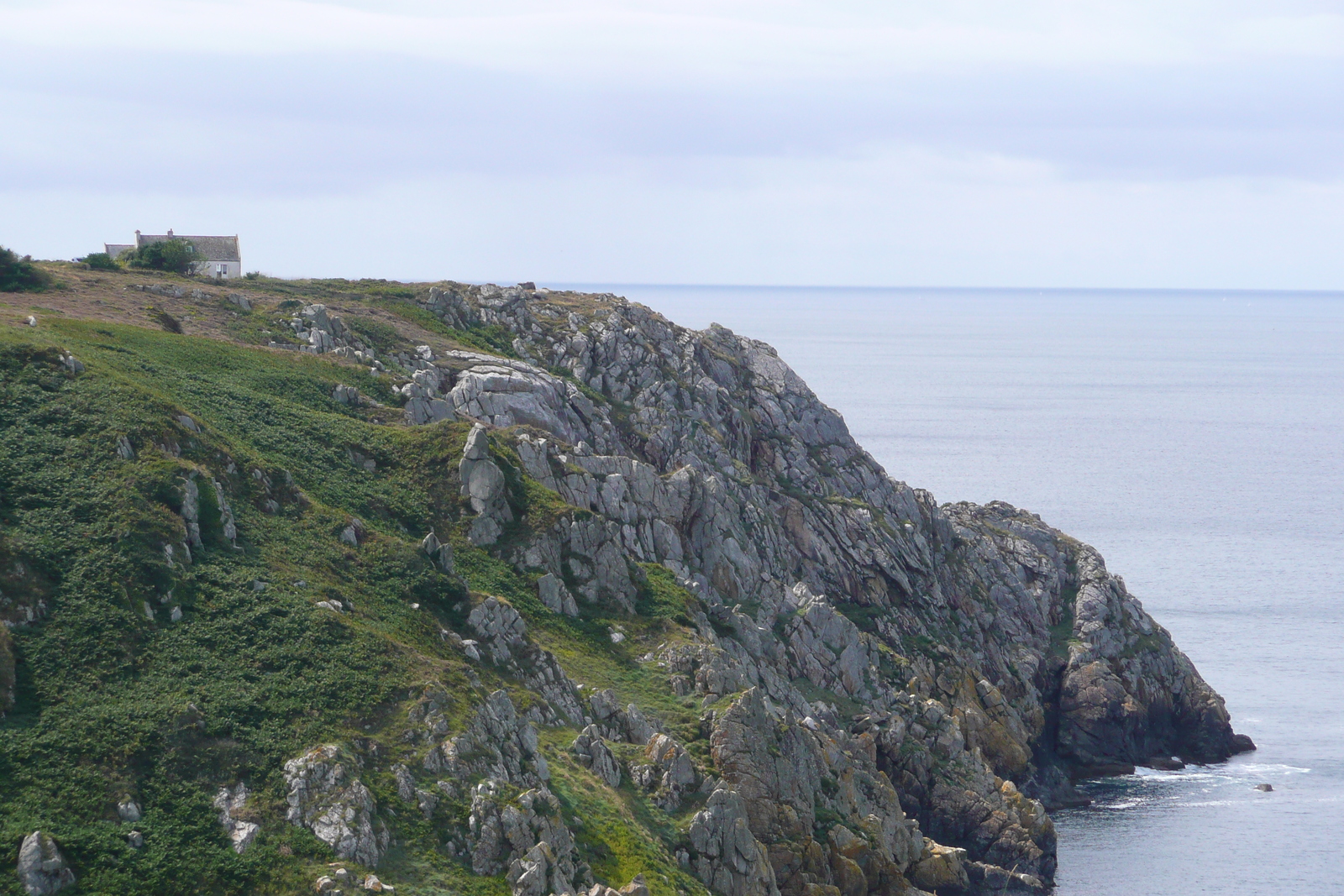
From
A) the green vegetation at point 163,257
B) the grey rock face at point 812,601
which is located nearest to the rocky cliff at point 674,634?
the grey rock face at point 812,601

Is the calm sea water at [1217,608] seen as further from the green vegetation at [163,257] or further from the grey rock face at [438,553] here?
the green vegetation at [163,257]

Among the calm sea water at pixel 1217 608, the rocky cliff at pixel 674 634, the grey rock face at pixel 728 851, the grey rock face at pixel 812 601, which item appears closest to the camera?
the rocky cliff at pixel 674 634

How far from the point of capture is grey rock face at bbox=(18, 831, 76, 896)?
2883cm

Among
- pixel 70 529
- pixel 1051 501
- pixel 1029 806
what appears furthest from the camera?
pixel 1051 501

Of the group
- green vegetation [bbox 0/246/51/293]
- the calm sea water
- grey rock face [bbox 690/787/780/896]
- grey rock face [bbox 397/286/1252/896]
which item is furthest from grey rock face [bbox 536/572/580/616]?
green vegetation [bbox 0/246/51/293]

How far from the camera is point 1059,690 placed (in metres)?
87.0

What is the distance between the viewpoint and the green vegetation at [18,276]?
216 ft

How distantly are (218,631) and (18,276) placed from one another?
3766 cm

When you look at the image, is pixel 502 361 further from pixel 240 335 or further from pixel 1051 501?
pixel 1051 501

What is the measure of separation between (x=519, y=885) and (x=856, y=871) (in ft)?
59.5

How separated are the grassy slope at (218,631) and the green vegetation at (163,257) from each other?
99.5 ft

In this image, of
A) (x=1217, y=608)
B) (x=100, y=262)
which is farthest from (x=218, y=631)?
(x=1217, y=608)

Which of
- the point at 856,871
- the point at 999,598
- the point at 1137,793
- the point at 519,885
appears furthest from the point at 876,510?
the point at 519,885

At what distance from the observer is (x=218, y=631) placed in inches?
1534
